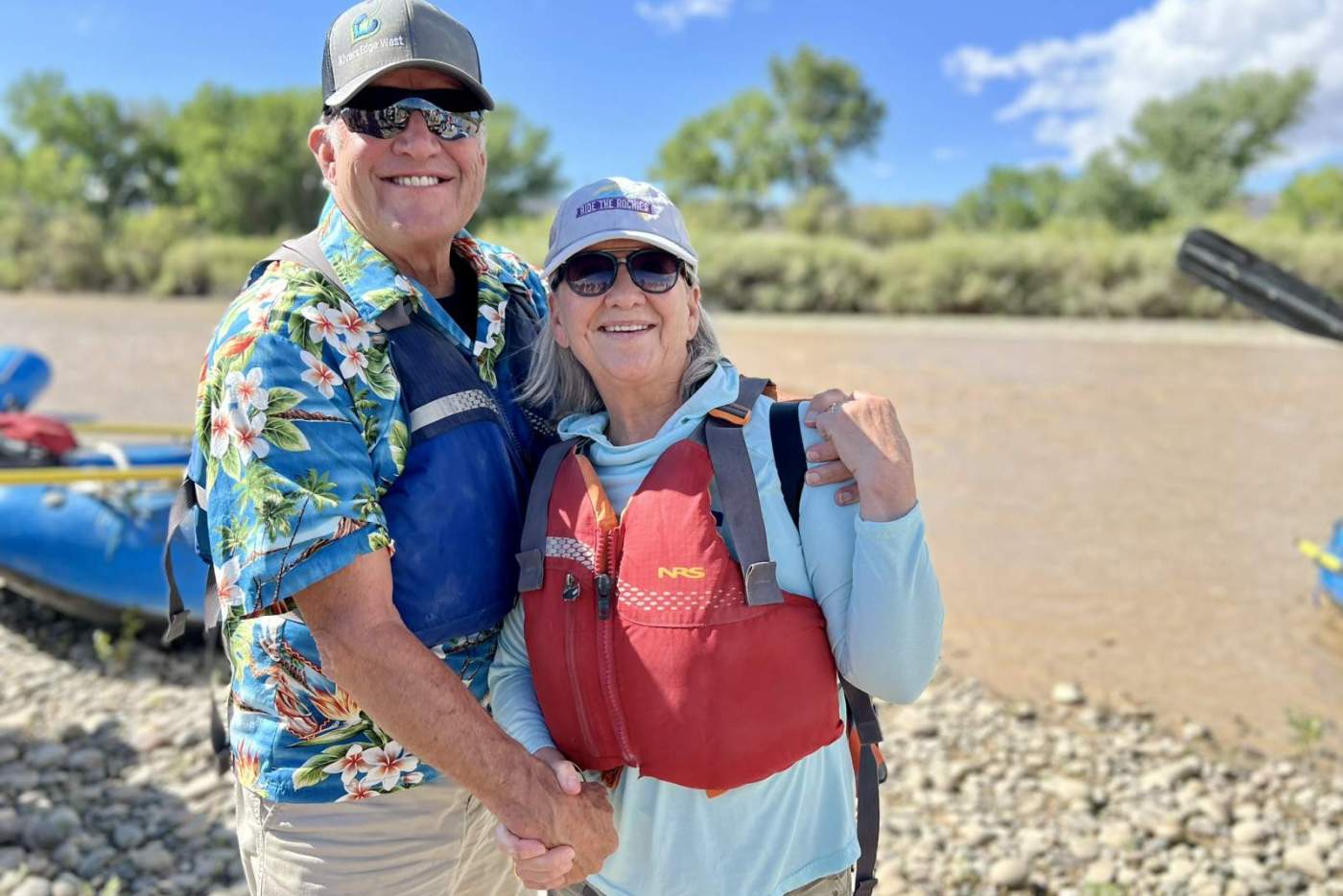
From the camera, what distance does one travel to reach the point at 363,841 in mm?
1813

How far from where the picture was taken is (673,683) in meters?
1.57

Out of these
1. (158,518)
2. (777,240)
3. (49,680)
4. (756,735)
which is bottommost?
(49,680)

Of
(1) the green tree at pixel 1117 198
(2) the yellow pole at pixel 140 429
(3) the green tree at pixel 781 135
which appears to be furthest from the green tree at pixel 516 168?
(2) the yellow pole at pixel 140 429

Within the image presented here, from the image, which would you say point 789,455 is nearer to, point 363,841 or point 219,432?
point 219,432

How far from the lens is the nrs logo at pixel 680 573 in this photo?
1.57 m

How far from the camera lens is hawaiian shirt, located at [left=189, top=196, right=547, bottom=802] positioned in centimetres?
149

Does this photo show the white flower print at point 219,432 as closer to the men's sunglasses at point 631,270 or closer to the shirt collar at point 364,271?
the shirt collar at point 364,271

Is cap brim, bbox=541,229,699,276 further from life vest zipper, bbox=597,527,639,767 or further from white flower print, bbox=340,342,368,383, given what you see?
life vest zipper, bbox=597,527,639,767

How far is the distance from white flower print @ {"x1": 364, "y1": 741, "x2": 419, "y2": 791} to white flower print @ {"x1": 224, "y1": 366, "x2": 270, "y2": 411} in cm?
66

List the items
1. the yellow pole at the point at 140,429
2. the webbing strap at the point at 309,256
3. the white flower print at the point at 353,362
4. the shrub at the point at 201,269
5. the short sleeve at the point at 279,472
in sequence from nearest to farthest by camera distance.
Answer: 1. the short sleeve at the point at 279,472
2. the white flower print at the point at 353,362
3. the webbing strap at the point at 309,256
4. the yellow pole at the point at 140,429
5. the shrub at the point at 201,269

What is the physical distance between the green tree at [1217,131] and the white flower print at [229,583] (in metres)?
48.7

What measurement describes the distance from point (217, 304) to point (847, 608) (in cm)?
3456

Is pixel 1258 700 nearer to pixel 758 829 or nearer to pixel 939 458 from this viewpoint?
pixel 758 829

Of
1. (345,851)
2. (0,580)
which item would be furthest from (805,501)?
(0,580)
